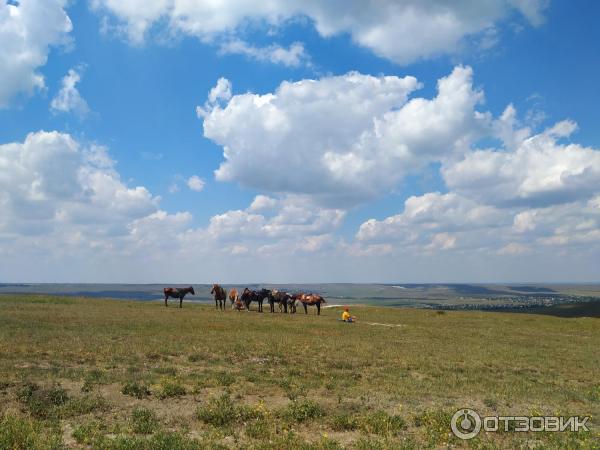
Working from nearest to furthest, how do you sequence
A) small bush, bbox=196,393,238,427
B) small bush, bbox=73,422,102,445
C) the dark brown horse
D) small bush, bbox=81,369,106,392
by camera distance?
1. small bush, bbox=73,422,102,445
2. small bush, bbox=196,393,238,427
3. small bush, bbox=81,369,106,392
4. the dark brown horse

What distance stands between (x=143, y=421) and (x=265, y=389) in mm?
5028

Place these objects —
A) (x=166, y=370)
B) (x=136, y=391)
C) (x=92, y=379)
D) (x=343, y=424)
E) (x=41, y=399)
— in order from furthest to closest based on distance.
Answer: (x=166, y=370), (x=92, y=379), (x=136, y=391), (x=41, y=399), (x=343, y=424)

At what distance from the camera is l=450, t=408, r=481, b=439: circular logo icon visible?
12.2m

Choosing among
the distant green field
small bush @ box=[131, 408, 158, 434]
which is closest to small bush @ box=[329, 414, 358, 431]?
the distant green field

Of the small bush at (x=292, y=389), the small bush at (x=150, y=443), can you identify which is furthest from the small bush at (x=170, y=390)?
the small bush at (x=150, y=443)

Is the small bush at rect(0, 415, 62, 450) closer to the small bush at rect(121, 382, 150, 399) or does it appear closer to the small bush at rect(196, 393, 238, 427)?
the small bush at rect(121, 382, 150, 399)

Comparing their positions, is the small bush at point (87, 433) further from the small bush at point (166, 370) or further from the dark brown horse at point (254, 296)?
the dark brown horse at point (254, 296)

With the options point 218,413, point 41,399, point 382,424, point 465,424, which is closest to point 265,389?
point 218,413

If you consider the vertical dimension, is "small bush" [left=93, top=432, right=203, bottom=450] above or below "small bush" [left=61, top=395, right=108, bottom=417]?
above

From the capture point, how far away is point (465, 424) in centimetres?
1288

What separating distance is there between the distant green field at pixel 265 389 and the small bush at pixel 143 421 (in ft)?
0.13

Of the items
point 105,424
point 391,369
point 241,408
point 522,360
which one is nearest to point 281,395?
point 241,408

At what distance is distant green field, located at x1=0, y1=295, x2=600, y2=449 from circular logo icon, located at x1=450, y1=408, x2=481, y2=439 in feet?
0.92

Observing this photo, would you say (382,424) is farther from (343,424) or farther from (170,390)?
(170,390)
